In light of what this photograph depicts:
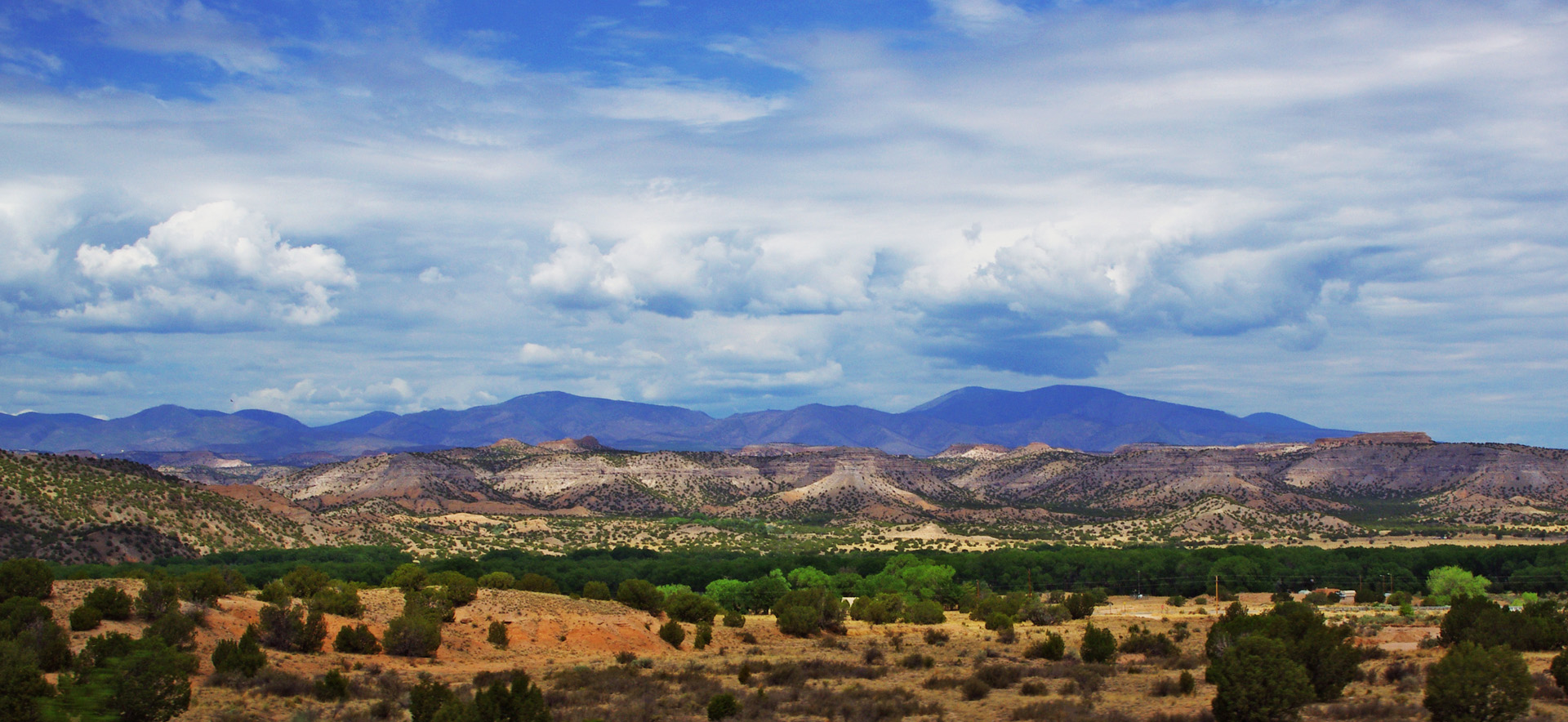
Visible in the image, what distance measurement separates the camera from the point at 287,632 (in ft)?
111

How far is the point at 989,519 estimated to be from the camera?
509 ft

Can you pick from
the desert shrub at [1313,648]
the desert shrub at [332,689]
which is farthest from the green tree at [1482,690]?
the desert shrub at [332,689]

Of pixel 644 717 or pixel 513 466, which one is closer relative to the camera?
pixel 644 717

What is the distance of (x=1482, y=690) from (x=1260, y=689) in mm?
3958

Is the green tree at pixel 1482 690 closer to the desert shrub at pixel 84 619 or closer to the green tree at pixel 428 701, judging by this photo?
the green tree at pixel 428 701

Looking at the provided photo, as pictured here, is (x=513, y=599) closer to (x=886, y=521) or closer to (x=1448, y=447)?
(x=886, y=521)

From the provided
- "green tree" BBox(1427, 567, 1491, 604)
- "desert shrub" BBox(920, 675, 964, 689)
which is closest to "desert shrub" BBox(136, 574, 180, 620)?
"desert shrub" BBox(920, 675, 964, 689)

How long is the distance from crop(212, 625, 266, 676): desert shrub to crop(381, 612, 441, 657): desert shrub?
16.9ft

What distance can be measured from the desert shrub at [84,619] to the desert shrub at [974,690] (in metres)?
24.6

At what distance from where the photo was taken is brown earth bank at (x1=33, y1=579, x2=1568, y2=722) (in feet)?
80.2

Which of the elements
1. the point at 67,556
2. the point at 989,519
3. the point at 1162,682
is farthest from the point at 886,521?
the point at 1162,682

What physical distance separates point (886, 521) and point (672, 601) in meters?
107

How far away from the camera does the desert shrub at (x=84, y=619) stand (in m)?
30.7

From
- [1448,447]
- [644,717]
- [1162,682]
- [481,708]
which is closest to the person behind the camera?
[481,708]
